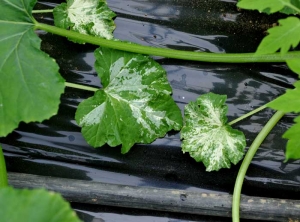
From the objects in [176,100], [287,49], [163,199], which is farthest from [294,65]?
[163,199]

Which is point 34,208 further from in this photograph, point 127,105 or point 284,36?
point 284,36

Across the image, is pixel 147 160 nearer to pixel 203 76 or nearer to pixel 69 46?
pixel 203 76

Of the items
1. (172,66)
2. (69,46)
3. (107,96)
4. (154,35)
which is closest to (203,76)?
(172,66)

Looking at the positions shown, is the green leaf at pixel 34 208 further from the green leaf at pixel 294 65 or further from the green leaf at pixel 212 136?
the green leaf at pixel 294 65

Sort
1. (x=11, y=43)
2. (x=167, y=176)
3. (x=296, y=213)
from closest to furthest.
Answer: (x=11, y=43)
(x=296, y=213)
(x=167, y=176)

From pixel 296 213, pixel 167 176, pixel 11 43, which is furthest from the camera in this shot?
pixel 167 176
